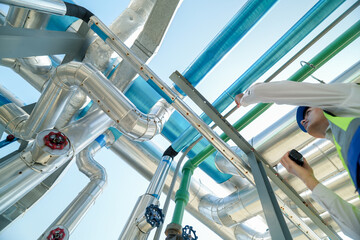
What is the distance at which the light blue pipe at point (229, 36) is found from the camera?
1.24 meters

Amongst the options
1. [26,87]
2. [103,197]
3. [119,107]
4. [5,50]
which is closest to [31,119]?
[5,50]

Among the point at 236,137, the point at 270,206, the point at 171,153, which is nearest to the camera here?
the point at 270,206

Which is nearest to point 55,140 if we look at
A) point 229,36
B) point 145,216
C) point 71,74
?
point 71,74

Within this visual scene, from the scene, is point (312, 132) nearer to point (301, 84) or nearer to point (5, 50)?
point (301, 84)

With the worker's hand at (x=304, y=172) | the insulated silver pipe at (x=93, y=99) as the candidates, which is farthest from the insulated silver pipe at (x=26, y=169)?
the worker's hand at (x=304, y=172)

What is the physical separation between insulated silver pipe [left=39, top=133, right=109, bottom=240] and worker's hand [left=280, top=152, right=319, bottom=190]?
122cm

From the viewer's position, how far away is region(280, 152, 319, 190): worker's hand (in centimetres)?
74

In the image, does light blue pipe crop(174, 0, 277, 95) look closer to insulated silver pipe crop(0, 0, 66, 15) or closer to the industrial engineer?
the industrial engineer

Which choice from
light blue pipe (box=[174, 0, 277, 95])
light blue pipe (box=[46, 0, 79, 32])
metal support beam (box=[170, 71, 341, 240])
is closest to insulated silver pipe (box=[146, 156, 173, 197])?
metal support beam (box=[170, 71, 341, 240])

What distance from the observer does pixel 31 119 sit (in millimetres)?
1335

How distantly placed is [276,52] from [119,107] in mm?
915

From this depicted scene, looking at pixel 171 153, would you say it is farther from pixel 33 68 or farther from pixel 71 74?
pixel 33 68

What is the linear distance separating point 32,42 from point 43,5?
188mm

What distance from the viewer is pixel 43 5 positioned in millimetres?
1026
